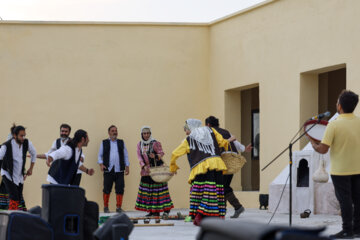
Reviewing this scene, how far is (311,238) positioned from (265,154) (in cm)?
1170

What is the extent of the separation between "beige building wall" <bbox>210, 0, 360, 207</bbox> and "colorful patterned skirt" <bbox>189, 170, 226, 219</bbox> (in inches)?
135

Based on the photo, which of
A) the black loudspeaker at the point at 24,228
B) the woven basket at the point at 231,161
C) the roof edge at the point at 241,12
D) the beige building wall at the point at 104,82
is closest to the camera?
the black loudspeaker at the point at 24,228

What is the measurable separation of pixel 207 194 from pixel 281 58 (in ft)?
16.8

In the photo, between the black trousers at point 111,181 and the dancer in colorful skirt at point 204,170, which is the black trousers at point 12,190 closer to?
the dancer in colorful skirt at point 204,170

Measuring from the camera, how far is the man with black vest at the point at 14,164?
10734 mm

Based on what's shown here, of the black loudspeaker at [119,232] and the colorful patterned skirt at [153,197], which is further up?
the black loudspeaker at [119,232]

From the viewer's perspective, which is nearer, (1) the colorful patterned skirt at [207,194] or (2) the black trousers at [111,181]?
(1) the colorful patterned skirt at [207,194]

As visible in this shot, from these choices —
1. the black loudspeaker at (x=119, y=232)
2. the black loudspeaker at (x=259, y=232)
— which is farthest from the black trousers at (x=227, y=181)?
the black loudspeaker at (x=259, y=232)

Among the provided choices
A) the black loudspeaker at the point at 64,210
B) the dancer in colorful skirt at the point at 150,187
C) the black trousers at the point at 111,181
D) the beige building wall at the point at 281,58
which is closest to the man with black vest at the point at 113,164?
the black trousers at the point at 111,181

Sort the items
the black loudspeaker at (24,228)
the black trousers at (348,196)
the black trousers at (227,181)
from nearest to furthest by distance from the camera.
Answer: the black loudspeaker at (24,228), the black trousers at (348,196), the black trousers at (227,181)

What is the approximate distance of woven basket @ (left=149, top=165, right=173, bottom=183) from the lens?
1147cm

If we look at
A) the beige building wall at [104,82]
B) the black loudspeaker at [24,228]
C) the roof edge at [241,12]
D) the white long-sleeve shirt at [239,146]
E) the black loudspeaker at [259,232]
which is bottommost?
the black loudspeaker at [24,228]

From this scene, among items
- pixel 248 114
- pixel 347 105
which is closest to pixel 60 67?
pixel 248 114

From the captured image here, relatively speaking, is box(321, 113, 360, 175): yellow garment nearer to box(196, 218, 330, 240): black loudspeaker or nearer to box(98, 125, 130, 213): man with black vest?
box(196, 218, 330, 240): black loudspeaker
